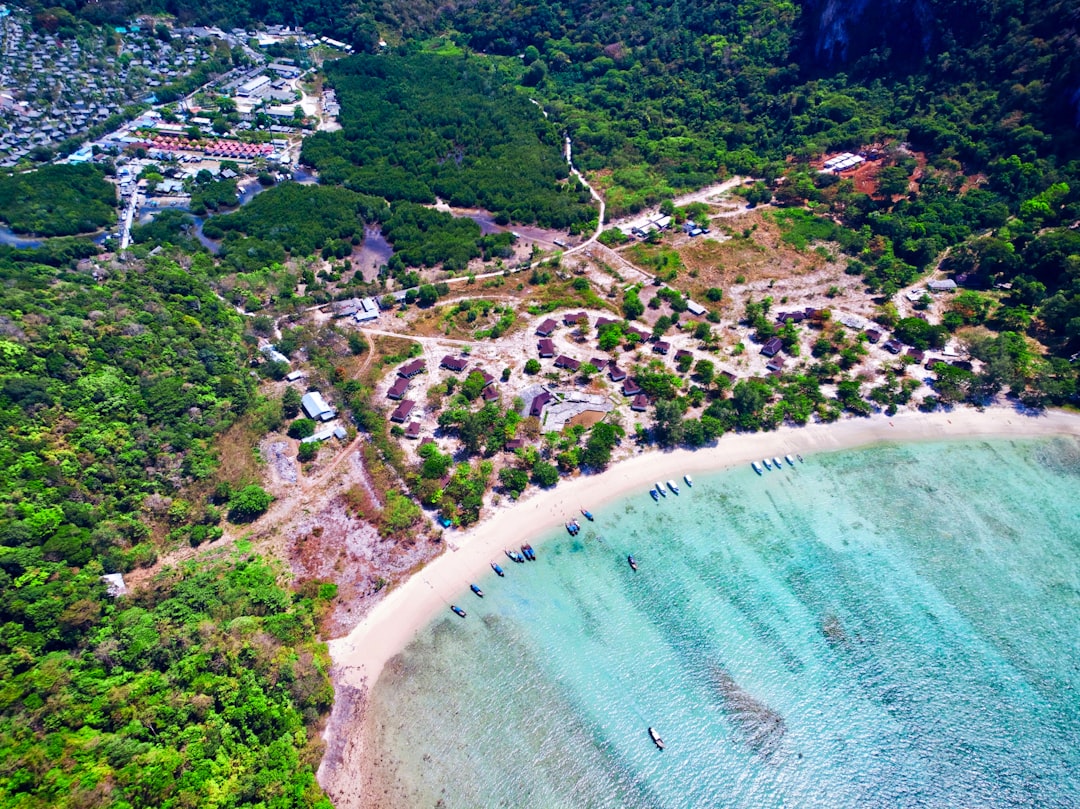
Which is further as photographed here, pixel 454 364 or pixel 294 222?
pixel 294 222

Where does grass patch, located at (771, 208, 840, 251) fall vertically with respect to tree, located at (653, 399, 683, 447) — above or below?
above

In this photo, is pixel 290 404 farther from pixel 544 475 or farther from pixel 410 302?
pixel 544 475

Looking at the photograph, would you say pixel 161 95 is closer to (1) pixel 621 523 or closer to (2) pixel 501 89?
(2) pixel 501 89

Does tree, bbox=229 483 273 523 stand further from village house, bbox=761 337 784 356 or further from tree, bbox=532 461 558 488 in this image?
village house, bbox=761 337 784 356

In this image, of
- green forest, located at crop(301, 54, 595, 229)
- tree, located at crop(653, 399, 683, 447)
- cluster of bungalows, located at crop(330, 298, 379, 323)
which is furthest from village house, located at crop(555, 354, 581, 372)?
green forest, located at crop(301, 54, 595, 229)

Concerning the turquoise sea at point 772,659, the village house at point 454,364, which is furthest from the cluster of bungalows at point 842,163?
the village house at point 454,364

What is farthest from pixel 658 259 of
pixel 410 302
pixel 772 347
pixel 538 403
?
pixel 410 302
